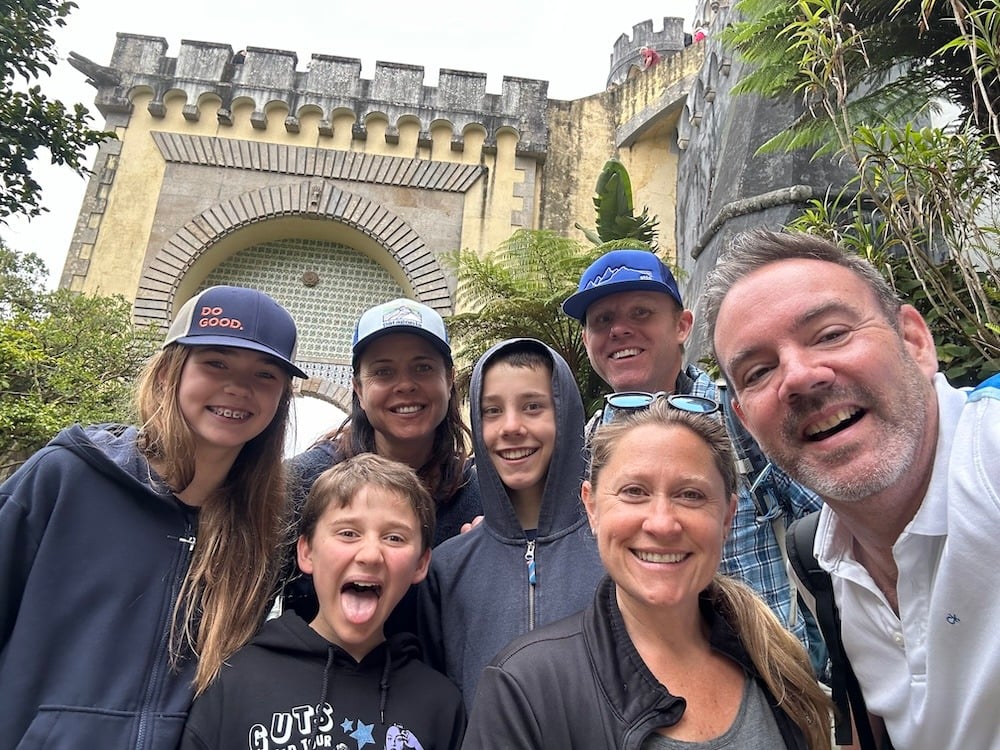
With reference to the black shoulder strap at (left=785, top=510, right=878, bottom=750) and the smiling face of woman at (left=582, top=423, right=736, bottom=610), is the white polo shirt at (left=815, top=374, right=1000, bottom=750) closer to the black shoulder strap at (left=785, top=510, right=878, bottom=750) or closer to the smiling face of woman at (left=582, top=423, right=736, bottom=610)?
the black shoulder strap at (left=785, top=510, right=878, bottom=750)

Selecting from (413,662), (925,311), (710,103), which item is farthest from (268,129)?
(413,662)

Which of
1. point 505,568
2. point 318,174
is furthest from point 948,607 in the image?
point 318,174

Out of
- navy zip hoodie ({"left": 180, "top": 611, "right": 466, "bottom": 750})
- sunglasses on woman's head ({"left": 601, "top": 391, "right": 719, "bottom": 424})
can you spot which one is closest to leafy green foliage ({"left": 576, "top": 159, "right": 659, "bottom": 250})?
sunglasses on woman's head ({"left": 601, "top": 391, "right": 719, "bottom": 424})

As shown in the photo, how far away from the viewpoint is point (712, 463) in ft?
5.05

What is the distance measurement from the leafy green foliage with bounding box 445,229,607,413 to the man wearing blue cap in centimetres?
475

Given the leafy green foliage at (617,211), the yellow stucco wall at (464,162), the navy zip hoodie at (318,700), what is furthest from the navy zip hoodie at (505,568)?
the yellow stucco wall at (464,162)

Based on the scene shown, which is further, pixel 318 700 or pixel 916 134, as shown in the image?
pixel 916 134

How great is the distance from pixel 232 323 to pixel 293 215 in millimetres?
9167

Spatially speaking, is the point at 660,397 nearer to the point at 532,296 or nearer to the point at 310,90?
the point at 532,296

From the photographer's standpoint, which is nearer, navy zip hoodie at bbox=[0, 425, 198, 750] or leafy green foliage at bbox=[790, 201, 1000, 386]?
navy zip hoodie at bbox=[0, 425, 198, 750]

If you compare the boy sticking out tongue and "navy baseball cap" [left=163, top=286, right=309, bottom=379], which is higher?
"navy baseball cap" [left=163, top=286, right=309, bottom=379]

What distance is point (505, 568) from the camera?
1.92m

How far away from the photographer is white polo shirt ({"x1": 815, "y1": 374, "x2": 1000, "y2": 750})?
121 cm

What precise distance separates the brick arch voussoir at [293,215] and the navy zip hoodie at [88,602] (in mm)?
8387
